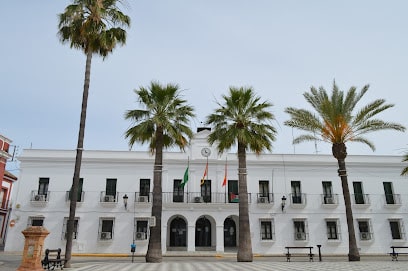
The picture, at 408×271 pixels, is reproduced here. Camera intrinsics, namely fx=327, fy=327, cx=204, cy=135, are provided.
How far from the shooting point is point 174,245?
96.4ft

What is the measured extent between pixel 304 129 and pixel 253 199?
945cm

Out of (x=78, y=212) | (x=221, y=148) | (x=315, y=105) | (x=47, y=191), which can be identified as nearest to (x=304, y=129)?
(x=315, y=105)

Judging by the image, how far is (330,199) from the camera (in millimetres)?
28531

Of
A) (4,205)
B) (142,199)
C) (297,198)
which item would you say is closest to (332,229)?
(297,198)

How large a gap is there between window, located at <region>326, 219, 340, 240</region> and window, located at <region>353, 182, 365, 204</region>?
9.13 feet

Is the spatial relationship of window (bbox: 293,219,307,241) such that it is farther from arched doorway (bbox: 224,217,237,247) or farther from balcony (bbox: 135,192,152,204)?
balcony (bbox: 135,192,152,204)

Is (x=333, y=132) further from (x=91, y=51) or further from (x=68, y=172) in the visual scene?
(x=68, y=172)

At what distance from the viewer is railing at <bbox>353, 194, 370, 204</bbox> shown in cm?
2859

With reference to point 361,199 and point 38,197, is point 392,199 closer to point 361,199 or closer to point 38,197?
point 361,199

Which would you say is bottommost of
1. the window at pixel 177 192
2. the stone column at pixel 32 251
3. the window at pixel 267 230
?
the stone column at pixel 32 251

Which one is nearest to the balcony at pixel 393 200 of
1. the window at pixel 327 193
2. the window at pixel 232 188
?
the window at pixel 327 193

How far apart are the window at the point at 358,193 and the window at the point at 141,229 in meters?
18.3

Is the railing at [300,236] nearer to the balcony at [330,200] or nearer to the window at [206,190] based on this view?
the balcony at [330,200]

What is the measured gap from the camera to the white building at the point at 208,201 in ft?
88.8
